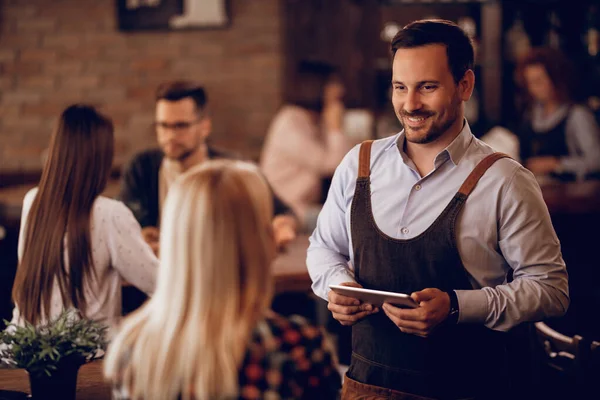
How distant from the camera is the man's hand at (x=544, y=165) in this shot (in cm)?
512

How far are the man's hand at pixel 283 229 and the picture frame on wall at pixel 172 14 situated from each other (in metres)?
2.83

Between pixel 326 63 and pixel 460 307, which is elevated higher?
pixel 326 63

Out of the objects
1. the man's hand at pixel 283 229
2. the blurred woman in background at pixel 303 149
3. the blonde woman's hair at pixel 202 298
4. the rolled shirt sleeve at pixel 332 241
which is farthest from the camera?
the blurred woman in background at pixel 303 149

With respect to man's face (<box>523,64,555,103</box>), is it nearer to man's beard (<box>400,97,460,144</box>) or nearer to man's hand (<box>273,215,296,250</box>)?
man's hand (<box>273,215,296,250</box>)

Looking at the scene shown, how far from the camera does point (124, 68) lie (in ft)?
20.3

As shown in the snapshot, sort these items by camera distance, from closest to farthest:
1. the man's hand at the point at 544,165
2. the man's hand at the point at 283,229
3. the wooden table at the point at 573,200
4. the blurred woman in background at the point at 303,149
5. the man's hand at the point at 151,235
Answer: the man's hand at the point at 151,235 < the man's hand at the point at 283,229 < the wooden table at the point at 573,200 < the man's hand at the point at 544,165 < the blurred woman in background at the point at 303,149

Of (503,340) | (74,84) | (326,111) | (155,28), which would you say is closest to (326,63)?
(326,111)

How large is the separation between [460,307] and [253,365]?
2.01 feet

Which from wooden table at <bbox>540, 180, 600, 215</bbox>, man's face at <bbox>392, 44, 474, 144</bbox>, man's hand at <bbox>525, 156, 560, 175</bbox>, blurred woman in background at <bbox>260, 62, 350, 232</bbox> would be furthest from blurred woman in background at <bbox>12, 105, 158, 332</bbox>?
man's hand at <bbox>525, 156, 560, 175</bbox>

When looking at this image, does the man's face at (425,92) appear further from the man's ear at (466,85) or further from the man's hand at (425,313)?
the man's hand at (425,313)

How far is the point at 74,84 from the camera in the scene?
6.24m

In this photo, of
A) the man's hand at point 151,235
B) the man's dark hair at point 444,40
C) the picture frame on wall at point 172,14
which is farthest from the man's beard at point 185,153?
the picture frame on wall at point 172,14

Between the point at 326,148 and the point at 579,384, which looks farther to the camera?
the point at 326,148

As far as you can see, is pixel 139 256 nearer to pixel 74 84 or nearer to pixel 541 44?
pixel 74 84
